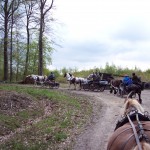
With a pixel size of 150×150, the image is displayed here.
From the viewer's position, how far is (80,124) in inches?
552

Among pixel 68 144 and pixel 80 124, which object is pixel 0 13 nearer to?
pixel 80 124

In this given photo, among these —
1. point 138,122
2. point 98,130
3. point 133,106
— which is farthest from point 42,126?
point 138,122

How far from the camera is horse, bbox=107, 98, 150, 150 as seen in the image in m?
4.34

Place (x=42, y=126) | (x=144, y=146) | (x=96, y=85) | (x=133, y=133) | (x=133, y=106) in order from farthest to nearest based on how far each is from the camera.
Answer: (x=96, y=85), (x=42, y=126), (x=133, y=106), (x=133, y=133), (x=144, y=146)

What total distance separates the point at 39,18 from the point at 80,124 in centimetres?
3294

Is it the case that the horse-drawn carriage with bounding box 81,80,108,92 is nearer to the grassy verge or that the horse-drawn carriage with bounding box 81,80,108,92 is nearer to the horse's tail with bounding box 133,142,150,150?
the grassy verge

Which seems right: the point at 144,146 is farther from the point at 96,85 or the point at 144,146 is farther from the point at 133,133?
the point at 96,85

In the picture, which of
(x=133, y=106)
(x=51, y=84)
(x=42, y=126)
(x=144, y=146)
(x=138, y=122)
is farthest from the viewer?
(x=51, y=84)

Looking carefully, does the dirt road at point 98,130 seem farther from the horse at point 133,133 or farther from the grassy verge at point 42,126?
the horse at point 133,133

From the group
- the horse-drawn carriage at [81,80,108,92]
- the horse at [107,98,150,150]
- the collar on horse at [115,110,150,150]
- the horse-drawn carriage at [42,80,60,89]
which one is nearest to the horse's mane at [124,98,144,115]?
the horse at [107,98,150,150]

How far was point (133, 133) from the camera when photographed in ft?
15.6

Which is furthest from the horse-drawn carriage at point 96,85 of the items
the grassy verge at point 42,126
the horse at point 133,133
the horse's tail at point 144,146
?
the horse's tail at point 144,146

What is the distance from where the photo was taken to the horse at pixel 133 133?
434cm

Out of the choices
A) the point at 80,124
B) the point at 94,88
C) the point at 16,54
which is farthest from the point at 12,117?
the point at 16,54
